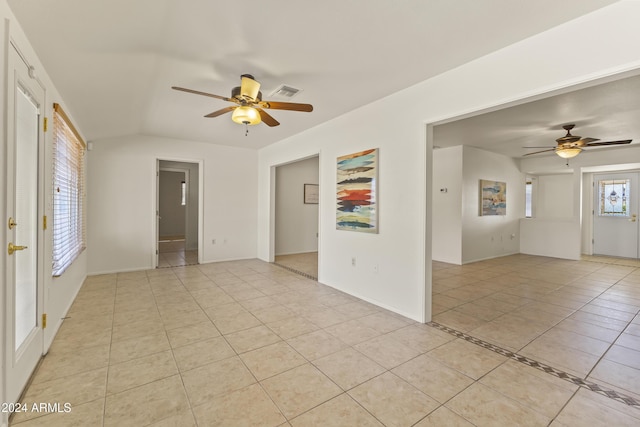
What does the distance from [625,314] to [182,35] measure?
543 centimetres

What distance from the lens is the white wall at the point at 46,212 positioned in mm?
1558

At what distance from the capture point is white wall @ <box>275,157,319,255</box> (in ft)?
23.4

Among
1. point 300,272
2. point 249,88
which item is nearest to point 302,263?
point 300,272

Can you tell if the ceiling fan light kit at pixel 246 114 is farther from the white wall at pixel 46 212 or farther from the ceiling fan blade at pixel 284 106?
the white wall at pixel 46 212

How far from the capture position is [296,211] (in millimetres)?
7379

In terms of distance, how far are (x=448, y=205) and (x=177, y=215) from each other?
901 centimetres

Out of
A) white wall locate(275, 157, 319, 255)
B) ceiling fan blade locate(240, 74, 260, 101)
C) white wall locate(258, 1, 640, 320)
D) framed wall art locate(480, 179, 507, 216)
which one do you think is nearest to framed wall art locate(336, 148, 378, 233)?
white wall locate(258, 1, 640, 320)

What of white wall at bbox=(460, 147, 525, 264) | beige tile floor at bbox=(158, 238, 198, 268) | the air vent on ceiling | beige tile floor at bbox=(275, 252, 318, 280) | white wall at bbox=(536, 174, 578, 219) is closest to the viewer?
the air vent on ceiling

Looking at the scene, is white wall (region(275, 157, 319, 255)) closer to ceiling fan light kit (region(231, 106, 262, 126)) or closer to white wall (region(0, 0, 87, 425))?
white wall (region(0, 0, 87, 425))

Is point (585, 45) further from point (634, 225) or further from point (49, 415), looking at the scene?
point (634, 225)

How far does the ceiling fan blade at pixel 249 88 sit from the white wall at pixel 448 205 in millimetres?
5058

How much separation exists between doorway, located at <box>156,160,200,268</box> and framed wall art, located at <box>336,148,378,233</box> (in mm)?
3696

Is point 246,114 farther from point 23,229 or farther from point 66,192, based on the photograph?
point 66,192

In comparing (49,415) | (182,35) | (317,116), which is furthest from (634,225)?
(49,415)
